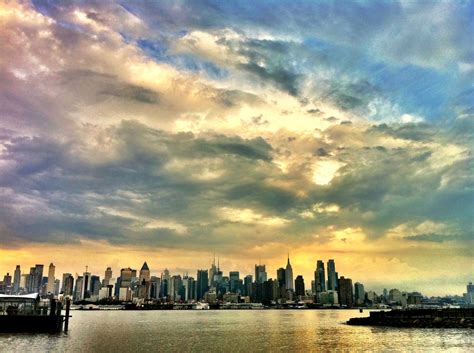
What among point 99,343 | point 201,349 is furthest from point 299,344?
point 99,343

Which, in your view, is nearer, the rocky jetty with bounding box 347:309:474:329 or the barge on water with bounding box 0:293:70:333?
the barge on water with bounding box 0:293:70:333

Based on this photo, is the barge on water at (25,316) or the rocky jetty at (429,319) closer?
the barge on water at (25,316)

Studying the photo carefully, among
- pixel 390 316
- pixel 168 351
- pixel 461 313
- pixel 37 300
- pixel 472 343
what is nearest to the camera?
pixel 168 351

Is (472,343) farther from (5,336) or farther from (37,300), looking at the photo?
(37,300)

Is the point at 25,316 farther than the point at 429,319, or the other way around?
the point at 429,319
